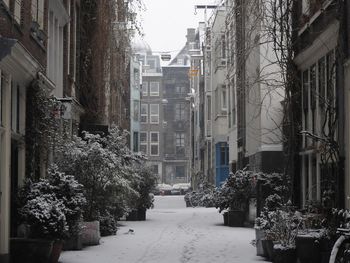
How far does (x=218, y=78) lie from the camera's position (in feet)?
118

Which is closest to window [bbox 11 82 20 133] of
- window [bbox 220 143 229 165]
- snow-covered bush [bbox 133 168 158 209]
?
snow-covered bush [bbox 133 168 158 209]

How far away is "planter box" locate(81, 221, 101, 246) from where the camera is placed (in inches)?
620

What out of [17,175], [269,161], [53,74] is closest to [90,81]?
[53,74]

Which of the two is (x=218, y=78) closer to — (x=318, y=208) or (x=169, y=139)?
(x=318, y=208)

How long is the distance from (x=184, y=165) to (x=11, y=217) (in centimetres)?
7881

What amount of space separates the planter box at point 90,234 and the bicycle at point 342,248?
8.34m

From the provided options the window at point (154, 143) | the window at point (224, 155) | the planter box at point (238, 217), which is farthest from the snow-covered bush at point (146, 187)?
the window at point (154, 143)

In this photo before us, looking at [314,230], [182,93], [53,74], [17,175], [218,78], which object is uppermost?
[182,93]

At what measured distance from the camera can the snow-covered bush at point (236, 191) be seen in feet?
70.1

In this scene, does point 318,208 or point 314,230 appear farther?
point 318,208

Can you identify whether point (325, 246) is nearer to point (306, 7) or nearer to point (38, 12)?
point (306, 7)

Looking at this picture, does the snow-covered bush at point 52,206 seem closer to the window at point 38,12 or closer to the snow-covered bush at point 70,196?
the snow-covered bush at point 70,196

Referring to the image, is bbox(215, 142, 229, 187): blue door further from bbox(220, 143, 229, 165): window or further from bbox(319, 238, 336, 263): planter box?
bbox(319, 238, 336, 263): planter box

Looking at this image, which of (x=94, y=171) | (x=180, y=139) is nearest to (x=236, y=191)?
(x=94, y=171)
